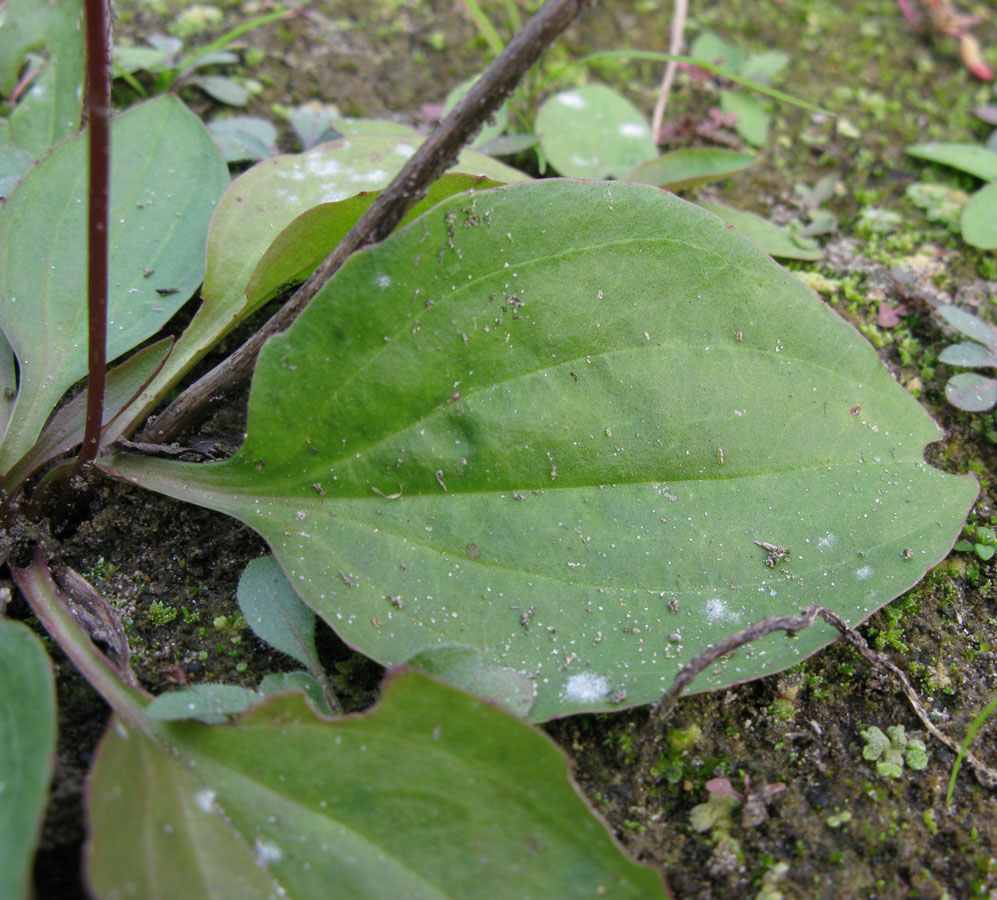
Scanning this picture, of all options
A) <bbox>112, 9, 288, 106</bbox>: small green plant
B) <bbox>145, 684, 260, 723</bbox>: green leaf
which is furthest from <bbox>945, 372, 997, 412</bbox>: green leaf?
<bbox>112, 9, 288, 106</bbox>: small green plant

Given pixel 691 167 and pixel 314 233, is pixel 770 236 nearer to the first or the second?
pixel 691 167

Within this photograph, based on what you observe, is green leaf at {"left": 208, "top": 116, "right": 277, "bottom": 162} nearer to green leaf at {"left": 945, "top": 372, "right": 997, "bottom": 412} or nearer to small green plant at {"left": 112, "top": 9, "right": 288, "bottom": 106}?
small green plant at {"left": 112, "top": 9, "right": 288, "bottom": 106}

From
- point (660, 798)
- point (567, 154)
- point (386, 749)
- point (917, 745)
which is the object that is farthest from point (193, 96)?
point (917, 745)

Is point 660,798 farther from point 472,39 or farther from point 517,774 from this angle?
point 472,39

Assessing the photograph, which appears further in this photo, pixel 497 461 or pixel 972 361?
pixel 972 361

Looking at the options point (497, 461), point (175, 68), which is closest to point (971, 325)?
point (497, 461)
